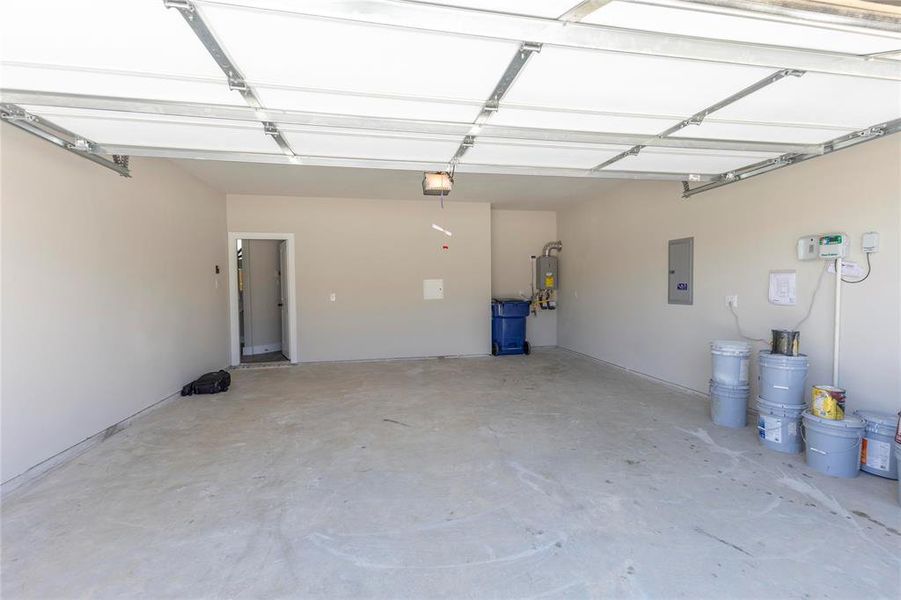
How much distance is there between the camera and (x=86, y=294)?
3.33m

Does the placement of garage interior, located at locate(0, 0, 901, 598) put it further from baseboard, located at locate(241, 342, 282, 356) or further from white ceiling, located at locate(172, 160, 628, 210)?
baseboard, located at locate(241, 342, 282, 356)

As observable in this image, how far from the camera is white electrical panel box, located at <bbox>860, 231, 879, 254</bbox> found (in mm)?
2959

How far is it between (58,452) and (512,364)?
5252 mm

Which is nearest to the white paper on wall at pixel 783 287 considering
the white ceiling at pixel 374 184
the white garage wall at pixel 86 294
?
the white ceiling at pixel 374 184

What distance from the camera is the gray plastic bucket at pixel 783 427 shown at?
318 centimetres

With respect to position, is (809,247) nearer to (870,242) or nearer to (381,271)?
(870,242)

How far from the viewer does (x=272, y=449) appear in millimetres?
3352

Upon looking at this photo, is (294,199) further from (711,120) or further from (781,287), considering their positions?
(781,287)

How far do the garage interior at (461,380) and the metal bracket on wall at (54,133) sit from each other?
2cm

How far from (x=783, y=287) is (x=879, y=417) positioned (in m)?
1.27

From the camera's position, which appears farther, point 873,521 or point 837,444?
point 837,444

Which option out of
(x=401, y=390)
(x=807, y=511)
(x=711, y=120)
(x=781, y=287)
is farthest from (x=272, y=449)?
(x=781, y=287)

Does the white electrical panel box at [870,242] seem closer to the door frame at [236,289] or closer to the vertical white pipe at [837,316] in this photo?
the vertical white pipe at [837,316]

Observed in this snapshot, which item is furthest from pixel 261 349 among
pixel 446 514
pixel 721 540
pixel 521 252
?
pixel 721 540
